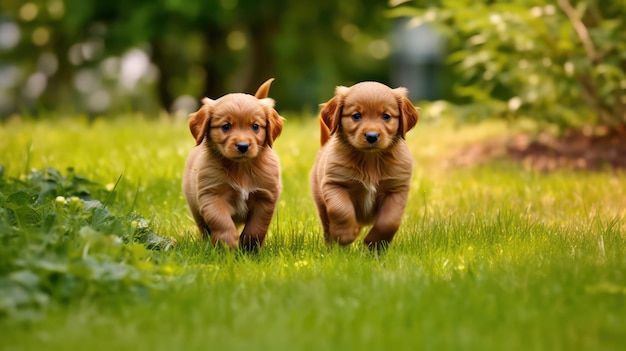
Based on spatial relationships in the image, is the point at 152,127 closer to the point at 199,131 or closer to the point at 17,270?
the point at 199,131

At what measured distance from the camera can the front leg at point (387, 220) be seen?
187 inches

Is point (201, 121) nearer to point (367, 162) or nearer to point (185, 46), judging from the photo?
point (367, 162)

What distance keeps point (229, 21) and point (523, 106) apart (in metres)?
9.05

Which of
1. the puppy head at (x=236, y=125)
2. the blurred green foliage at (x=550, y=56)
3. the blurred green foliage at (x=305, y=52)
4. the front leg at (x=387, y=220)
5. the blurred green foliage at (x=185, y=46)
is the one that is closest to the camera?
the puppy head at (x=236, y=125)

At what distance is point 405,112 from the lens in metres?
4.78

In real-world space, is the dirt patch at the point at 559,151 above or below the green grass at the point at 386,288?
below

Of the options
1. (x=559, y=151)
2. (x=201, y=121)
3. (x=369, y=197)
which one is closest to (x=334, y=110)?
(x=369, y=197)

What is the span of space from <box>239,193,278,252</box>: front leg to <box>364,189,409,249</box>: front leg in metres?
0.63

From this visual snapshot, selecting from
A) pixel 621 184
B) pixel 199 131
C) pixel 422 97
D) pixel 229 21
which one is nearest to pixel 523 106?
pixel 621 184

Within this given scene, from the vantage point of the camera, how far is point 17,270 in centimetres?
365

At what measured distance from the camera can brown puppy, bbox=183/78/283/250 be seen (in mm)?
4750

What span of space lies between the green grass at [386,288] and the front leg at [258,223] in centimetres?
14

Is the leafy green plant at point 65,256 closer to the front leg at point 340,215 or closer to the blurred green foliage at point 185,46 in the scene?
the front leg at point 340,215

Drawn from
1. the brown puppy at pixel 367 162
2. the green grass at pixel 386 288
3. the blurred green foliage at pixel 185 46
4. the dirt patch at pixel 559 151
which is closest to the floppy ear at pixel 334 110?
the brown puppy at pixel 367 162
